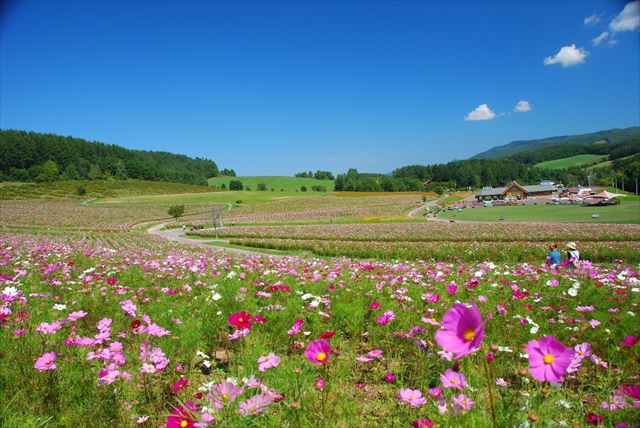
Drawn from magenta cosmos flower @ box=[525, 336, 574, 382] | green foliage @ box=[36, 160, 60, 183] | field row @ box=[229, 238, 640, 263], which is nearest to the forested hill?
green foliage @ box=[36, 160, 60, 183]

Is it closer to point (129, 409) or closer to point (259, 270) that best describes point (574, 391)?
point (129, 409)

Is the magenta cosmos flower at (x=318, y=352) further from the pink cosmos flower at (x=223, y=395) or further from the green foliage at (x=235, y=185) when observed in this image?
the green foliage at (x=235, y=185)

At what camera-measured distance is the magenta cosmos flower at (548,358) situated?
1344 mm

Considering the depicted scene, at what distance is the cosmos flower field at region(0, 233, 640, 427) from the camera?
1813 millimetres

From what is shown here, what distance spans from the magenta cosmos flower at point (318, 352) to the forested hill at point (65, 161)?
140m

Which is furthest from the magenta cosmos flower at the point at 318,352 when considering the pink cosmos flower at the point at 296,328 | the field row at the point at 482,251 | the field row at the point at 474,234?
the field row at the point at 474,234

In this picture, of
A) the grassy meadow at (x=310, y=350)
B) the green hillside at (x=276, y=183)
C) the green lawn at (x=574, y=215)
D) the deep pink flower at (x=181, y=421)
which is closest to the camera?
the deep pink flower at (x=181, y=421)

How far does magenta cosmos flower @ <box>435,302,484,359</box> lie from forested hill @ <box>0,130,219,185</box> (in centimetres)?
14070

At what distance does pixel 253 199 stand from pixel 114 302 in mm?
90645

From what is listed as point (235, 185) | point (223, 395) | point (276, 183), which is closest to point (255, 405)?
point (223, 395)

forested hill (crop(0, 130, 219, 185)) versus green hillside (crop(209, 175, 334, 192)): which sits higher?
forested hill (crop(0, 130, 219, 185))

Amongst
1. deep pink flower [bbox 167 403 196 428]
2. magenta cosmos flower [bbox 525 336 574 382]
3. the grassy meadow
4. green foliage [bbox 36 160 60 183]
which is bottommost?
the grassy meadow

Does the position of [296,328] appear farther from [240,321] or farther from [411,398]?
[411,398]

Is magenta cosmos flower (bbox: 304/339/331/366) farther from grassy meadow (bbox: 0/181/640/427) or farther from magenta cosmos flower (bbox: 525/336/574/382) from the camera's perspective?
magenta cosmos flower (bbox: 525/336/574/382)
